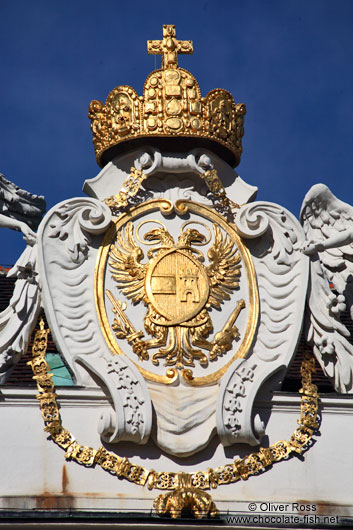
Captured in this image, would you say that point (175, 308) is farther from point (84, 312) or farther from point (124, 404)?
point (124, 404)

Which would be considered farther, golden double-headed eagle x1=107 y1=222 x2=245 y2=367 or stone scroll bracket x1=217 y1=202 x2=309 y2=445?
golden double-headed eagle x1=107 y1=222 x2=245 y2=367

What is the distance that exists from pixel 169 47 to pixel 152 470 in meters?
4.84

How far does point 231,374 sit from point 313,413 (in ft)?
3.12

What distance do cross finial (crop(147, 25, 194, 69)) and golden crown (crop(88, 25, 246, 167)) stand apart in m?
0.11

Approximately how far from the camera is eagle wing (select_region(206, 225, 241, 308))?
13570 millimetres

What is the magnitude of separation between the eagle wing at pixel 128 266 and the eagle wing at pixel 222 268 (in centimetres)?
71

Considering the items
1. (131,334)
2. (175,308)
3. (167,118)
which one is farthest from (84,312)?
(167,118)

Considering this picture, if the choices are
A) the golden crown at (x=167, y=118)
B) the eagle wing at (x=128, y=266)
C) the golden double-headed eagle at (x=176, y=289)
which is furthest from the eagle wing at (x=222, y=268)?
the golden crown at (x=167, y=118)

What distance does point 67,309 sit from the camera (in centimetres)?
1326

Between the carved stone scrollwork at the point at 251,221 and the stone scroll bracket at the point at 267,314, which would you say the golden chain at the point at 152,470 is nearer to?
the stone scroll bracket at the point at 267,314

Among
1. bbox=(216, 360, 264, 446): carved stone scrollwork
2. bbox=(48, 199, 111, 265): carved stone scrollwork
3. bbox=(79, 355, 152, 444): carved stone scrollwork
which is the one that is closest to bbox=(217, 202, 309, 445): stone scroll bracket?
bbox=(216, 360, 264, 446): carved stone scrollwork

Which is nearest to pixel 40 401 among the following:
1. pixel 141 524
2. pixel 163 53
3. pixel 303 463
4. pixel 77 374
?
pixel 77 374

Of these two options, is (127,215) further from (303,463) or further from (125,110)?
(303,463)

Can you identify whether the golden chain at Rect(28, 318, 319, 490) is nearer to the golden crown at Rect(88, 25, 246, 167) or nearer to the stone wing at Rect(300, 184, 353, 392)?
the stone wing at Rect(300, 184, 353, 392)
